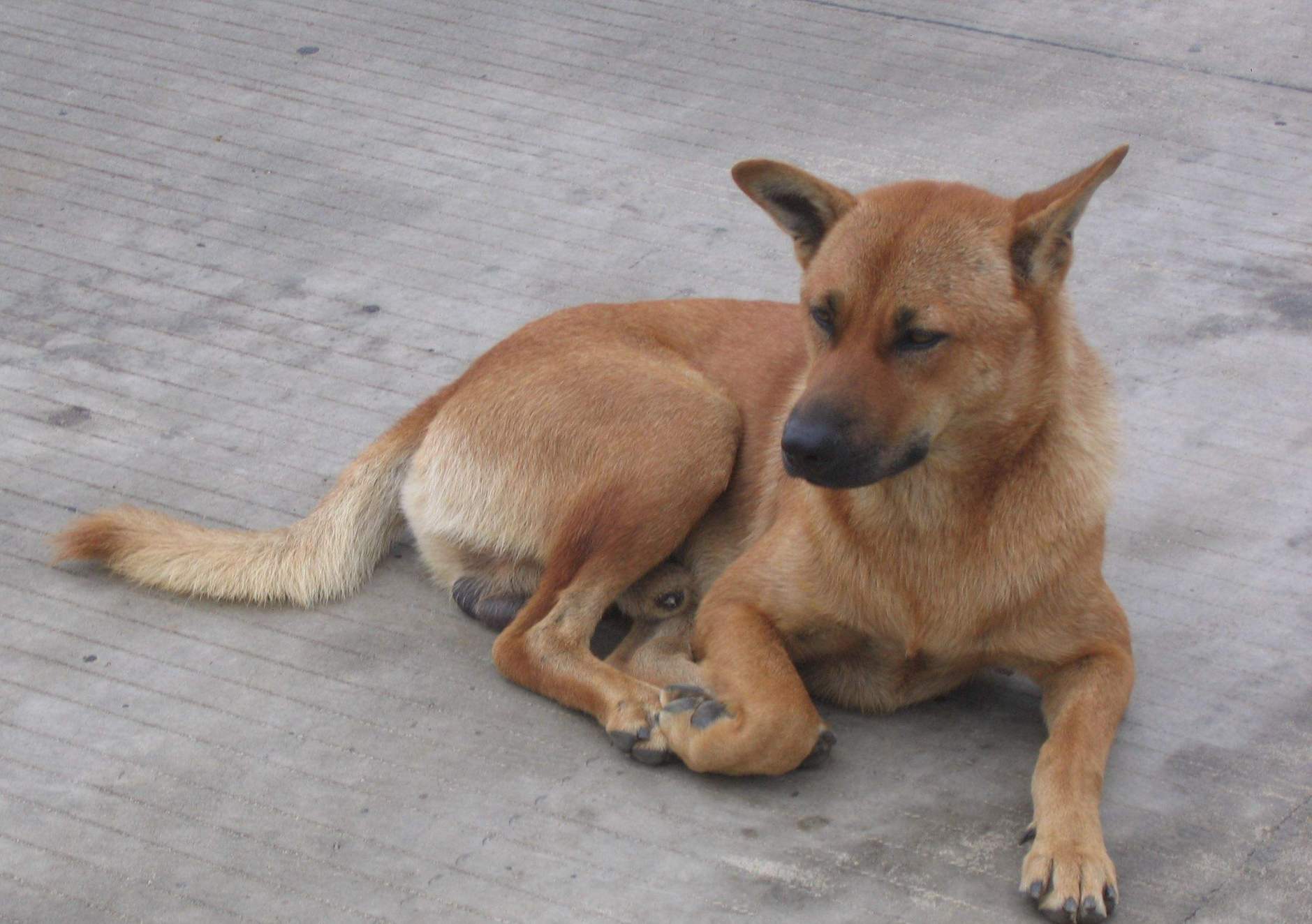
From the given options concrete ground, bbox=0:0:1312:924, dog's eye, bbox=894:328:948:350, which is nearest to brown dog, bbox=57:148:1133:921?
dog's eye, bbox=894:328:948:350

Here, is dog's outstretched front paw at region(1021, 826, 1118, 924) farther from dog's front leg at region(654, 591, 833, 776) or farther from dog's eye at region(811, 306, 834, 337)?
dog's eye at region(811, 306, 834, 337)

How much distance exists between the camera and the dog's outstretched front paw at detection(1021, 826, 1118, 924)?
108 inches

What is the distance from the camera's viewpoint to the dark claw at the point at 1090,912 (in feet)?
9.01

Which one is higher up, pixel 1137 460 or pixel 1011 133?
pixel 1011 133

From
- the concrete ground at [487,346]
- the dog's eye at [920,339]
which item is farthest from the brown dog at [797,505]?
the concrete ground at [487,346]

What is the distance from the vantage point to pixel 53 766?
3215mm

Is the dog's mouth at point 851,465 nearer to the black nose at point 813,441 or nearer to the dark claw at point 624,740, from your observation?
the black nose at point 813,441

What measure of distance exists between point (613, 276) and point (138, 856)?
2756 mm

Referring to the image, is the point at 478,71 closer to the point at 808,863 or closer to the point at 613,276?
the point at 613,276

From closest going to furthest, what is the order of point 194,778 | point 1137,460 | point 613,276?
1. point 194,778
2. point 1137,460
3. point 613,276

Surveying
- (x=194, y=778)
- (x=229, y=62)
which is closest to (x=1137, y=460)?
(x=194, y=778)

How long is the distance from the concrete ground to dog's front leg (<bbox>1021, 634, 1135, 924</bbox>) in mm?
92

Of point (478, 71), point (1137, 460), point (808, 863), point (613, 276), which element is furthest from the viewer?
point (478, 71)

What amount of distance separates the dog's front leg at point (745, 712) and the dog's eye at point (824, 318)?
654 millimetres
